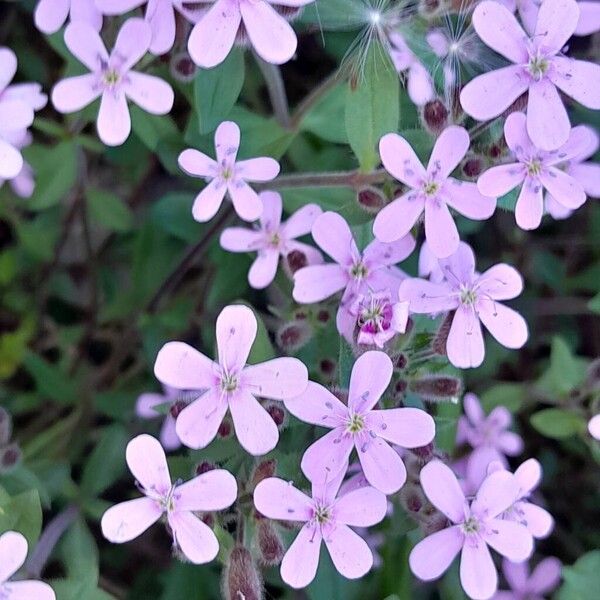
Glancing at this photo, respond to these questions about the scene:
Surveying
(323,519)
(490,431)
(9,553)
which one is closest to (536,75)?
(323,519)

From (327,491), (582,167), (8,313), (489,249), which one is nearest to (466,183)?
(582,167)

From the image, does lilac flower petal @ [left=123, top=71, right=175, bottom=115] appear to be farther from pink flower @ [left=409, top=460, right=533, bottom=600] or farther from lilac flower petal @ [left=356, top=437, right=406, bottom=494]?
pink flower @ [left=409, top=460, right=533, bottom=600]

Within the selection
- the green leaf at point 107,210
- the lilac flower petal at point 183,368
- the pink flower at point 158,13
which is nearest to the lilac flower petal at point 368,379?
the lilac flower petal at point 183,368

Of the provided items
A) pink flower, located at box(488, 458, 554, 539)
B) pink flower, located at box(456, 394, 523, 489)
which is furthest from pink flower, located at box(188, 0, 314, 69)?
pink flower, located at box(456, 394, 523, 489)

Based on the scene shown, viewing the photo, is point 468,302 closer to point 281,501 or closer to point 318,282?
point 318,282

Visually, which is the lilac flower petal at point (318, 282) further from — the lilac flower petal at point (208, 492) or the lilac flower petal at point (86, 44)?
the lilac flower petal at point (86, 44)
